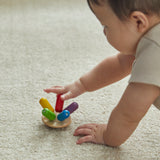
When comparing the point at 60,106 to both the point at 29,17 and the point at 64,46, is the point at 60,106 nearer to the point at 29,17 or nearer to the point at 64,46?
the point at 64,46

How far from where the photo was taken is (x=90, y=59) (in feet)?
3.58

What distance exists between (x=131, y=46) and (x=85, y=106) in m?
0.26

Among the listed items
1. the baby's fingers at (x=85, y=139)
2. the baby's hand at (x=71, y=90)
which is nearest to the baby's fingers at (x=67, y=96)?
the baby's hand at (x=71, y=90)

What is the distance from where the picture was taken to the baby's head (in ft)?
1.86

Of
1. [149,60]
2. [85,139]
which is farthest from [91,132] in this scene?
[149,60]

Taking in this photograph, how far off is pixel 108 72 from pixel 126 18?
0.77 feet

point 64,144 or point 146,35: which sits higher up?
point 146,35

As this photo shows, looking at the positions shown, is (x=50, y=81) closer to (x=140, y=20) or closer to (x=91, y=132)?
(x=91, y=132)

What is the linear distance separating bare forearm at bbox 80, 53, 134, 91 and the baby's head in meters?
0.13

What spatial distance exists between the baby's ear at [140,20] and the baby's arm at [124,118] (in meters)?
0.12

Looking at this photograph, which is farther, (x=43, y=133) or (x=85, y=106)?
(x=85, y=106)

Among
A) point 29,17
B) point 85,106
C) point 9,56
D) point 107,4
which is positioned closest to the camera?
point 107,4

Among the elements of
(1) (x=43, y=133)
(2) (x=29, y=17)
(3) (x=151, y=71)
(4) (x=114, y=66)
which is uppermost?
(3) (x=151, y=71)

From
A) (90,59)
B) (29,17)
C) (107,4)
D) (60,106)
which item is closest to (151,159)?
(60,106)
